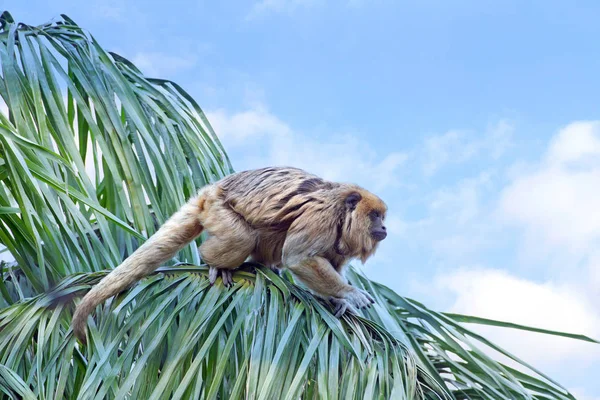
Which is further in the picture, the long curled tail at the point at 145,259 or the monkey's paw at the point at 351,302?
the monkey's paw at the point at 351,302

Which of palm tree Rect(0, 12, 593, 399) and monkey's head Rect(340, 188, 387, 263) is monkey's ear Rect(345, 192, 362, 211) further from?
palm tree Rect(0, 12, 593, 399)

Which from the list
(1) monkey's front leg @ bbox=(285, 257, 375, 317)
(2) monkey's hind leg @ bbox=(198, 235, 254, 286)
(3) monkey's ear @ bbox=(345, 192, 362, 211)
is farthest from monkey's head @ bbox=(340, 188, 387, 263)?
(2) monkey's hind leg @ bbox=(198, 235, 254, 286)

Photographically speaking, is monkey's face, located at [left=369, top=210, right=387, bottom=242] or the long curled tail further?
monkey's face, located at [left=369, top=210, right=387, bottom=242]

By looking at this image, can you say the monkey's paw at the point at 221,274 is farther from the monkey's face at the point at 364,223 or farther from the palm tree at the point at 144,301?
the monkey's face at the point at 364,223

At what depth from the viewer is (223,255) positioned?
4.38 m

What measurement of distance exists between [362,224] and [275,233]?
55 cm

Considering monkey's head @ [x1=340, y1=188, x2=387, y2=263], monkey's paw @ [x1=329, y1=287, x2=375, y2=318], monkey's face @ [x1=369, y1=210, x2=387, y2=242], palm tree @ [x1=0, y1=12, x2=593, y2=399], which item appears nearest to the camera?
palm tree @ [x1=0, y1=12, x2=593, y2=399]

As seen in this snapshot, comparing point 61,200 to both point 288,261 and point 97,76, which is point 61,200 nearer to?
point 97,76

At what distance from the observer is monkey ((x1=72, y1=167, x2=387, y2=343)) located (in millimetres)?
4336

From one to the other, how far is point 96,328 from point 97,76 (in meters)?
2.38

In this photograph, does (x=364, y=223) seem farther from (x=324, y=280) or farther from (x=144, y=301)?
(x=144, y=301)

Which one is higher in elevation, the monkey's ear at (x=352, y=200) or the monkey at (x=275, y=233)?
the monkey's ear at (x=352, y=200)

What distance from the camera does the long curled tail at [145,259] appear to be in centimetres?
415

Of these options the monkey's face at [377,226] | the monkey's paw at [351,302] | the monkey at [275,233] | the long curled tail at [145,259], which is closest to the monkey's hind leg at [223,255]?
the monkey at [275,233]
